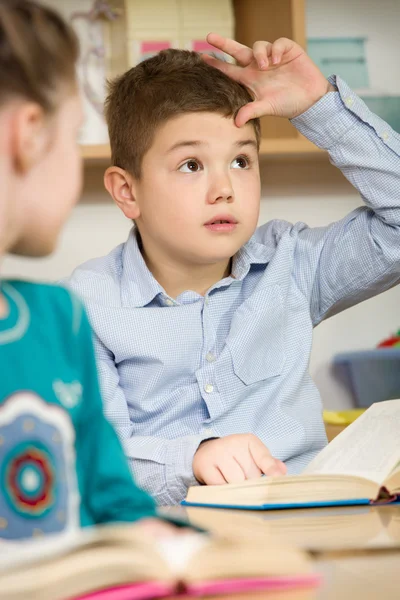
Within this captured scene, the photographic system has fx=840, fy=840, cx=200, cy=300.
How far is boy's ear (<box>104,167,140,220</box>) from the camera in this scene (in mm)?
1322

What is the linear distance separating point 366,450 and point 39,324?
44cm

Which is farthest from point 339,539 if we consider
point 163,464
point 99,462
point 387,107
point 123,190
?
point 387,107

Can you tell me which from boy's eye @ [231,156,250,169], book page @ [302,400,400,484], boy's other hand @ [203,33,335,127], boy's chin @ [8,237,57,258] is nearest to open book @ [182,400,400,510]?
book page @ [302,400,400,484]

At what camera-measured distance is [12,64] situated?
543 millimetres

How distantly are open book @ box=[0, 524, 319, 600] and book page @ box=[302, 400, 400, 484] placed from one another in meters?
0.39

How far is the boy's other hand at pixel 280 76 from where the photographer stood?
1.30 m

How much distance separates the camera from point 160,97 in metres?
1.25

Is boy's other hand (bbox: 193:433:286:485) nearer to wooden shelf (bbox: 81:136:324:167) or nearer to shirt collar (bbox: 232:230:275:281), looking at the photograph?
shirt collar (bbox: 232:230:275:281)

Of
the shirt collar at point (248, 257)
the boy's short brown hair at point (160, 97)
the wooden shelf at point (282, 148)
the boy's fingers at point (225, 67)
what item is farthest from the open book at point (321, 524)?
the wooden shelf at point (282, 148)

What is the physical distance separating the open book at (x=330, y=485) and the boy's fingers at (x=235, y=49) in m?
0.66

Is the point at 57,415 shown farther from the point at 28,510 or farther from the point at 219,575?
the point at 219,575

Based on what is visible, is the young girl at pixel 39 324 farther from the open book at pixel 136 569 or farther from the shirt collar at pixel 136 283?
the shirt collar at pixel 136 283

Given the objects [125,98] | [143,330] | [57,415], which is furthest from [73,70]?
[125,98]

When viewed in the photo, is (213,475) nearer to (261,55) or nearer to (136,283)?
(136,283)
